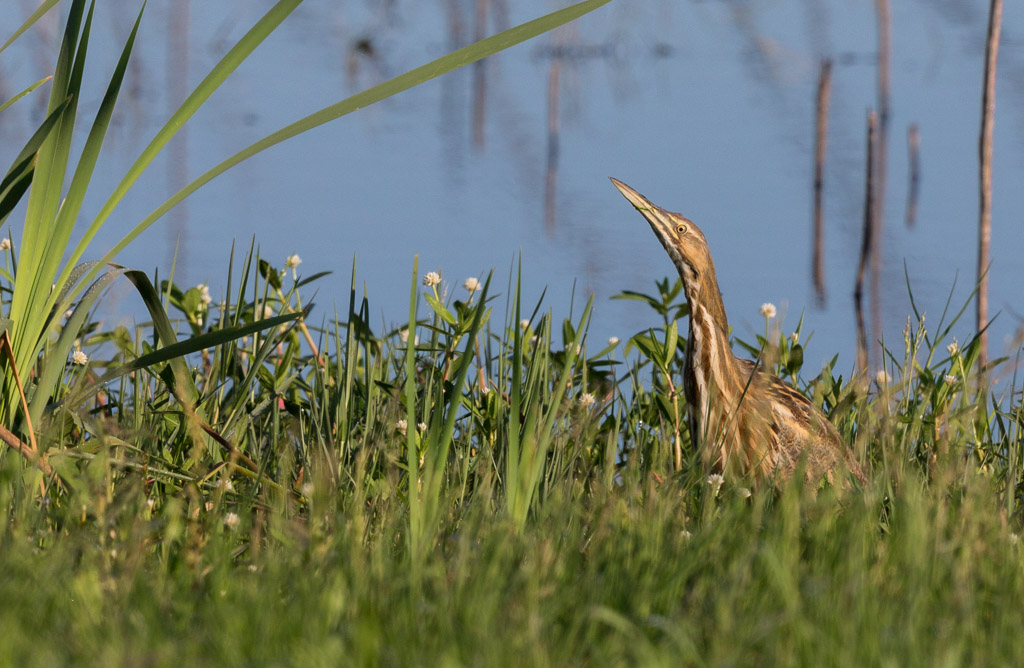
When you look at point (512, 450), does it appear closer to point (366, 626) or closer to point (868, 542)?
point (868, 542)

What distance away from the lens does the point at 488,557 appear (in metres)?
2.36

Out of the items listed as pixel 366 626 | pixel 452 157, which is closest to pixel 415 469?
pixel 366 626

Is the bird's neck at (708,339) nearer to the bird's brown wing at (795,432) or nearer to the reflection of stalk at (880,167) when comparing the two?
the bird's brown wing at (795,432)

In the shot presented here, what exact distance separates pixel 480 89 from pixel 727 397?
63.9 ft

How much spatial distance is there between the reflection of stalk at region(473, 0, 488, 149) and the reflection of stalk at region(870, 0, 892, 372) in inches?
255

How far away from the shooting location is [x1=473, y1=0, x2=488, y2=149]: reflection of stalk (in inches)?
794

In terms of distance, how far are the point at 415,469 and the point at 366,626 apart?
923 mm

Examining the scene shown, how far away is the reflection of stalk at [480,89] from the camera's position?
20.2 metres

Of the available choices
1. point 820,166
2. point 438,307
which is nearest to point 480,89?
point 820,166

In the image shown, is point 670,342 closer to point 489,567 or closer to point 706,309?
point 706,309

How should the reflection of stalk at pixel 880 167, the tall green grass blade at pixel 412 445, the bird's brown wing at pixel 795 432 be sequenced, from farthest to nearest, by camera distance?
1. the reflection of stalk at pixel 880 167
2. the bird's brown wing at pixel 795 432
3. the tall green grass blade at pixel 412 445

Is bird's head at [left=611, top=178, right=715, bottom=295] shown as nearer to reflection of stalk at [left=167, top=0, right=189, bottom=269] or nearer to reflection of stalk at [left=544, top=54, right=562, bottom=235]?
reflection of stalk at [left=167, top=0, right=189, bottom=269]

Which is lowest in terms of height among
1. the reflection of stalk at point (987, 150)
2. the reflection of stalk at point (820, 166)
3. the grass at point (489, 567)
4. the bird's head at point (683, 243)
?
the grass at point (489, 567)

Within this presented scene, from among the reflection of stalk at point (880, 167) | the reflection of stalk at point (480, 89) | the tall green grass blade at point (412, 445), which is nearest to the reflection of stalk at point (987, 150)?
the reflection of stalk at point (880, 167)
